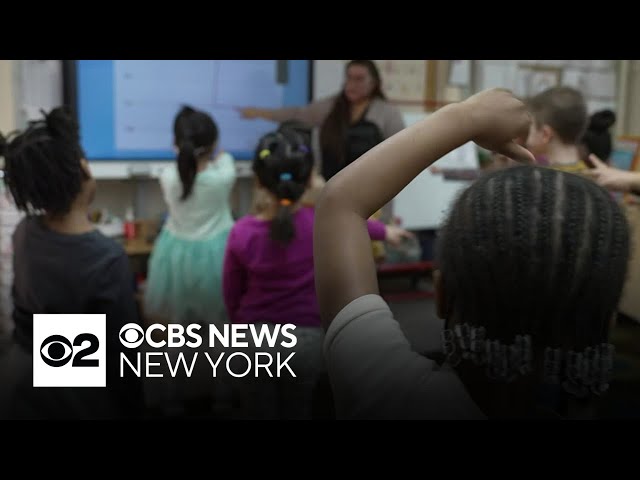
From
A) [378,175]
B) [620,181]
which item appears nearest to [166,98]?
[620,181]

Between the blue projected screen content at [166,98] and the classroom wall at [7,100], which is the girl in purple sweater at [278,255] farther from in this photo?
the classroom wall at [7,100]

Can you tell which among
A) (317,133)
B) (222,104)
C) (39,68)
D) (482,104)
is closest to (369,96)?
(317,133)

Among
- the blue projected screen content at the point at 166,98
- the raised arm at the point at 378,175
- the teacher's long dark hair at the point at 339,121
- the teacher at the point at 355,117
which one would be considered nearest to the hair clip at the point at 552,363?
the raised arm at the point at 378,175

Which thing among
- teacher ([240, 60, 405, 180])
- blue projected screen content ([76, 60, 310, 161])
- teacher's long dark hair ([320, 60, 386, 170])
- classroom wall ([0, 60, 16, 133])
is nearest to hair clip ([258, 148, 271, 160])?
teacher ([240, 60, 405, 180])

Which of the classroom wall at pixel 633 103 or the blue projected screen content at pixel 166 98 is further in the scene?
the classroom wall at pixel 633 103

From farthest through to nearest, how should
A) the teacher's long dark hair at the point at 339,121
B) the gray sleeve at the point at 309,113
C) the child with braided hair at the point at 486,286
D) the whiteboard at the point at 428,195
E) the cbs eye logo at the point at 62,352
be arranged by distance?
the whiteboard at the point at 428,195 → the gray sleeve at the point at 309,113 → the teacher's long dark hair at the point at 339,121 → the cbs eye logo at the point at 62,352 → the child with braided hair at the point at 486,286

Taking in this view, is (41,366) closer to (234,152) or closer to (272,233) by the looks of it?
(272,233)

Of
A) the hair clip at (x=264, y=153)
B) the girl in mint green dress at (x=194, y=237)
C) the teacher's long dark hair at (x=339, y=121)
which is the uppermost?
the teacher's long dark hair at (x=339, y=121)

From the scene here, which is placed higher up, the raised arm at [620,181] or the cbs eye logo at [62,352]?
the raised arm at [620,181]

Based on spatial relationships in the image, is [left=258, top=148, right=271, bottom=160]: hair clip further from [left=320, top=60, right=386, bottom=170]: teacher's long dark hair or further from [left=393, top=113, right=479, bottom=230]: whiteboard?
[left=393, top=113, right=479, bottom=230]: whiteboard

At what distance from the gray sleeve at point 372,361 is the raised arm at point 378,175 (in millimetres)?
24

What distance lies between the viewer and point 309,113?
257 centimetres

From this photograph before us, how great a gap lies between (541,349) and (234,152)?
2359 millimetres

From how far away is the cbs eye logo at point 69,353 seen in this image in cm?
95
